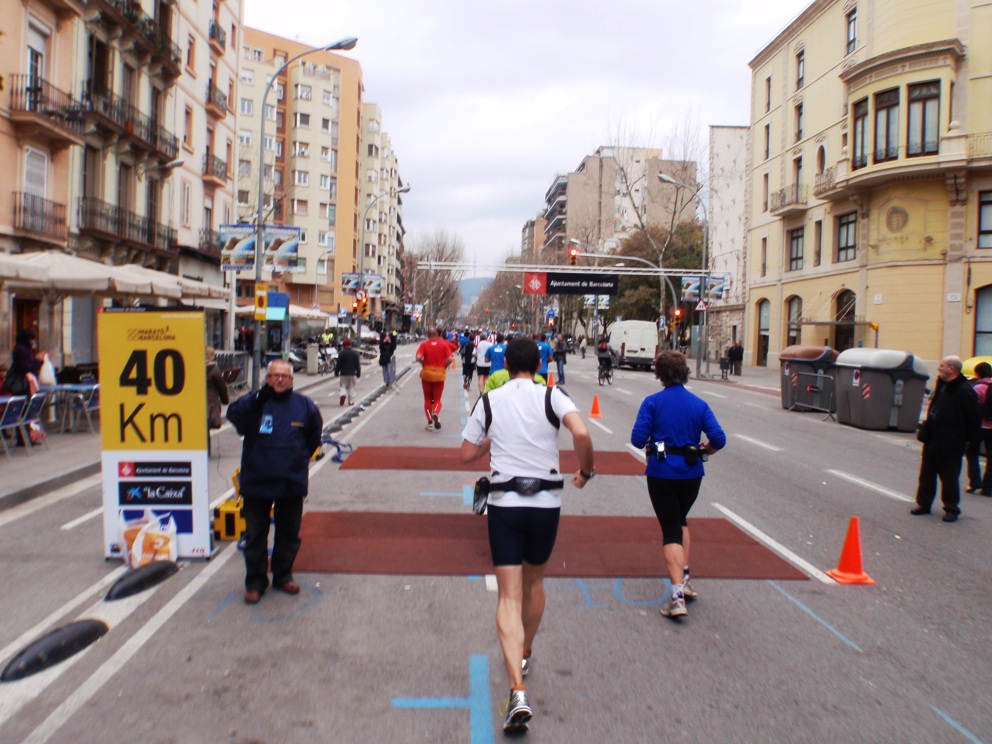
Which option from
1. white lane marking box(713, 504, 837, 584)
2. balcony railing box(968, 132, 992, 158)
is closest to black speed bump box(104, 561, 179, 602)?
white lane marking box(713, 504, 837, 584)

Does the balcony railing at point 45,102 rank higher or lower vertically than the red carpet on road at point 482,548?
higher

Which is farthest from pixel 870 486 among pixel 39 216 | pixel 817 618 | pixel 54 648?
pixel 39 216

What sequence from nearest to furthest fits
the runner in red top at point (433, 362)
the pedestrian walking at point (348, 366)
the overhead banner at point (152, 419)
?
the overhead banner at point (152, 419) → the runner in red top at point (433, 362) → the pedestrian walking at point (348, 366)

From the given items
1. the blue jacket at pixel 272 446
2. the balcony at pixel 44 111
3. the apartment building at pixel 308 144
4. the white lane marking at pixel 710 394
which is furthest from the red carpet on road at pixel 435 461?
the apartment building at pixel 308 144

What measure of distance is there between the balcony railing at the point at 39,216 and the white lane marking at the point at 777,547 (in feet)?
65.7

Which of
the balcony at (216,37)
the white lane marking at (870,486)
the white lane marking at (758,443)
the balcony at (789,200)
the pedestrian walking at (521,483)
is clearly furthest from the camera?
the balcony at (789,200)

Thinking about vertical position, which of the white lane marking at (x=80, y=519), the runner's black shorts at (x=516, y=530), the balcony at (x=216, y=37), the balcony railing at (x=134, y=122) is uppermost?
the balcony at (x=216, y=37)

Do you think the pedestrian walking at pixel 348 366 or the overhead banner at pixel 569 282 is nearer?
the pedestrian walking at pixel 348 366

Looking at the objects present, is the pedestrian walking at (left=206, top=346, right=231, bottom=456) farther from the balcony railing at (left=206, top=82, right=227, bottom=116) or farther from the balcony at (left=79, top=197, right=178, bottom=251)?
the balcony railing at (left=206, top=82, right=227, bottom=116)

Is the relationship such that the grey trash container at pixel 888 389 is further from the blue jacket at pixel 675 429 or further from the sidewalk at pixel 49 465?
the blue jacket at pixel 675 429

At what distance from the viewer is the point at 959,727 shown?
397 cm

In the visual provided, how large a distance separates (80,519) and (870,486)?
9309 mm

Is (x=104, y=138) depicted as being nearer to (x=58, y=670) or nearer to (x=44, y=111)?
(x=44, y=111)

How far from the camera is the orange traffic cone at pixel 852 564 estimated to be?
6324 millimetres
